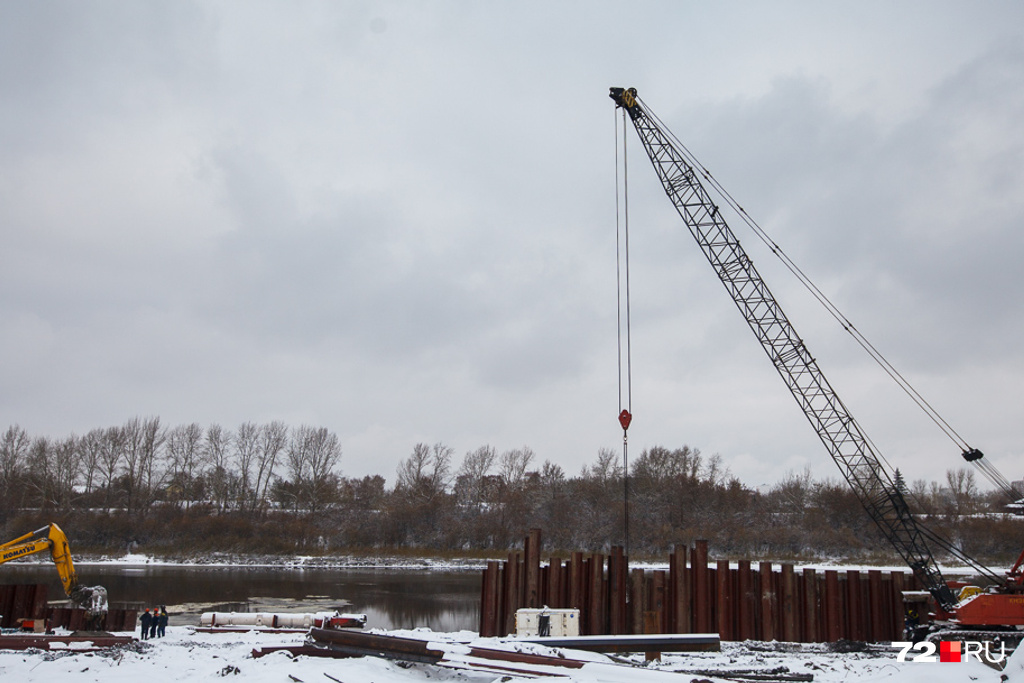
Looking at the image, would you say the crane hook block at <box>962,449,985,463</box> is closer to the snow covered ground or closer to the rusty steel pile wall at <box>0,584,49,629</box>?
the snow covered ground

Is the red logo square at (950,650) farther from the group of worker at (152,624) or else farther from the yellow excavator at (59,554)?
the yellow excavator at (59,554)

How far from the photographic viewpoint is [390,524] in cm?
7700

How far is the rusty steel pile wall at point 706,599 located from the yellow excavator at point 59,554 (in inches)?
450

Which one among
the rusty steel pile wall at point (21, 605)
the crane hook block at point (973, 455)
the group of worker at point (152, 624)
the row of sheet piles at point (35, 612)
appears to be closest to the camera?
the group of worker at point (152, 624)

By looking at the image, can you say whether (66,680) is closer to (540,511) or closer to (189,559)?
(189,559)

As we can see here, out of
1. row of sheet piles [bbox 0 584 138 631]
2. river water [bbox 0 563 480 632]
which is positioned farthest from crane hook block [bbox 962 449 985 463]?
row of sheet piles [bbox 0 584 138 631]

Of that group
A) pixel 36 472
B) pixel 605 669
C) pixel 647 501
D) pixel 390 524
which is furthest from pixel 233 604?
pixel 36 472

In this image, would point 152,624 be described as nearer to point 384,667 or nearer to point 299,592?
point 384,667

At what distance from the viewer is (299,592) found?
3712 cm

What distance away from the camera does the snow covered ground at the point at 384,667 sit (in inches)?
420

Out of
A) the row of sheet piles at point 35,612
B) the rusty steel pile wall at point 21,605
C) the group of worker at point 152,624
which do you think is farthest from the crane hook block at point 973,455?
the rusty steel pile wall at point 21,605

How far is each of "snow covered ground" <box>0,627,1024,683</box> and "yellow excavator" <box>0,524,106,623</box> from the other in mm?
4503

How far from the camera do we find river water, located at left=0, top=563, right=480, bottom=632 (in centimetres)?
2856

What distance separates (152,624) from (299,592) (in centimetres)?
1980
